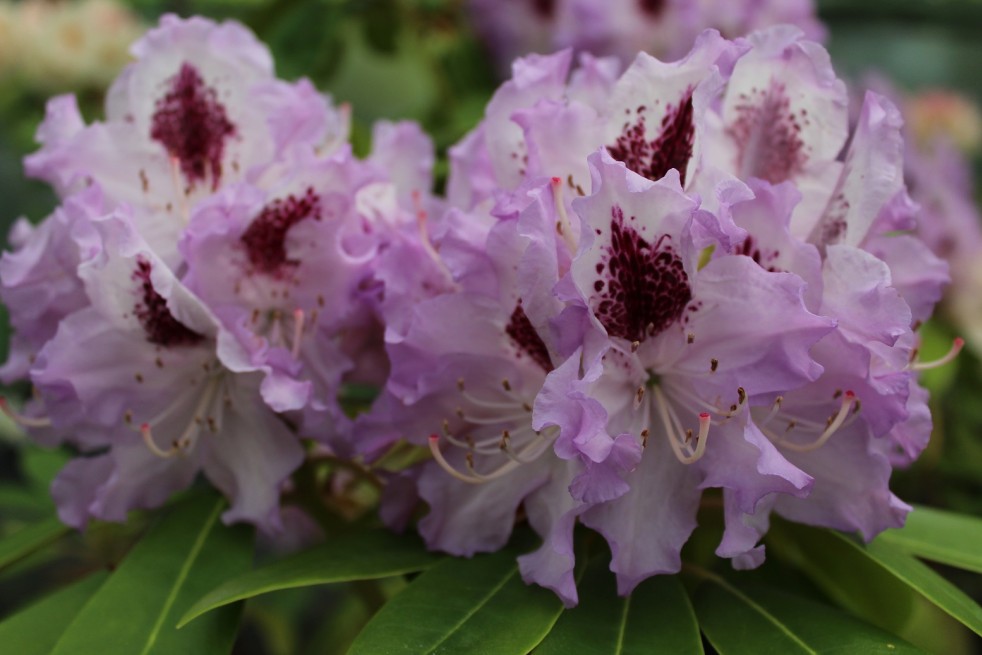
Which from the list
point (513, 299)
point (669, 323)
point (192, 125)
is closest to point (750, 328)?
point (669, 323)

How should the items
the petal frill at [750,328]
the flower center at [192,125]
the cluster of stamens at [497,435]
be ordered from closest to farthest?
the petal frill at [750,328] → the cluster of stamens at [497,435] → the flower center at [192,125]

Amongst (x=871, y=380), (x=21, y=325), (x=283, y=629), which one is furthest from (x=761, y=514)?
(x=283, y=629)

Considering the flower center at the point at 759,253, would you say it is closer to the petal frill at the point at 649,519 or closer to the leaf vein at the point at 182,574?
the petal frill at the point at 649,519

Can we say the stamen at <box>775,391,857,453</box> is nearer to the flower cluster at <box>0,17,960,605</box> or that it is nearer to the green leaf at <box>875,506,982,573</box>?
the flower cluster at <box>0,17,960,605</box>

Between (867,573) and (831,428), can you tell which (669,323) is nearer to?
(831,428)

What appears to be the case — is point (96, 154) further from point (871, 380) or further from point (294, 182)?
point (871, 380)

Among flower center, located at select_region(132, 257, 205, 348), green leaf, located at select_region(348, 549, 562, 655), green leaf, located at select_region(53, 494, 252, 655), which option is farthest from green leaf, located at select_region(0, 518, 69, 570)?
green leaf, located at select_region(348, 549, 562, 655)

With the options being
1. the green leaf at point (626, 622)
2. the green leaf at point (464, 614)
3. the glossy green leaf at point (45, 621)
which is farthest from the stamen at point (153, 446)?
the green leaf at point (626, 622)
